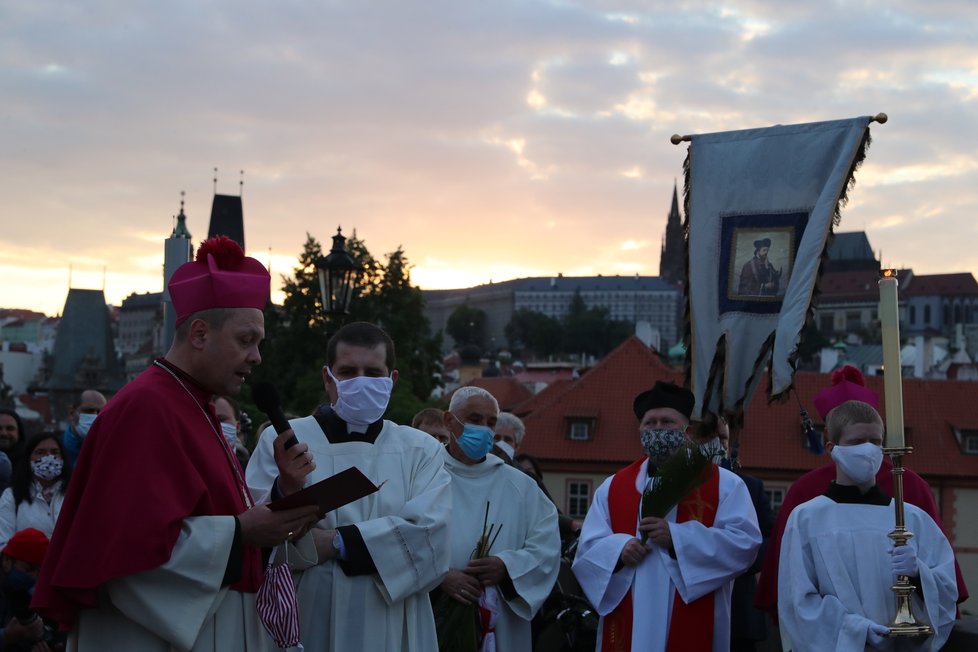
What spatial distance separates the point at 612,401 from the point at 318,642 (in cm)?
4129

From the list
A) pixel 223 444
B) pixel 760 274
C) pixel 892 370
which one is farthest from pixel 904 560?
pixel 223 444

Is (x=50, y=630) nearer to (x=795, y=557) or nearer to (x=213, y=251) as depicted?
(x=213, y=251)

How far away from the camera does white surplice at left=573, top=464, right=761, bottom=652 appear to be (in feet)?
20.1

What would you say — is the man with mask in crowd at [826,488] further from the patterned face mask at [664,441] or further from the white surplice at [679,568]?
the patterned face mask at [664,441]

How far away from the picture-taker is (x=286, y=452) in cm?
446

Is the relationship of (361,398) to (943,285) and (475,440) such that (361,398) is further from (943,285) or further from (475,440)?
(943,285)

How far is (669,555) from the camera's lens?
624 centimetres

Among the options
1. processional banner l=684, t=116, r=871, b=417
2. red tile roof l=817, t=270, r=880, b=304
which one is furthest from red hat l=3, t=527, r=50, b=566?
red tile roof l=817, t=270, r=880, b=304

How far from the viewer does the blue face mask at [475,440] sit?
6656mm

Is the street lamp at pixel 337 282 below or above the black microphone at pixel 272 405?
above

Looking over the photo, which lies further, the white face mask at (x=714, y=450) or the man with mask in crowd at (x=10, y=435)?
the man with mask in crowd at (x=10, y=435)

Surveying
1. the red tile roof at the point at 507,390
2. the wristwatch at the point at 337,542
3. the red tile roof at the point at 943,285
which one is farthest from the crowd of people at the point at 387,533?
the red tile roof at the point at 943,285

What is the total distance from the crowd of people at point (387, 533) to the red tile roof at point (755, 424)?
116 feet

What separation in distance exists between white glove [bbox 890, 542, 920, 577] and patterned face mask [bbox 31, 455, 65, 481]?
511cm
